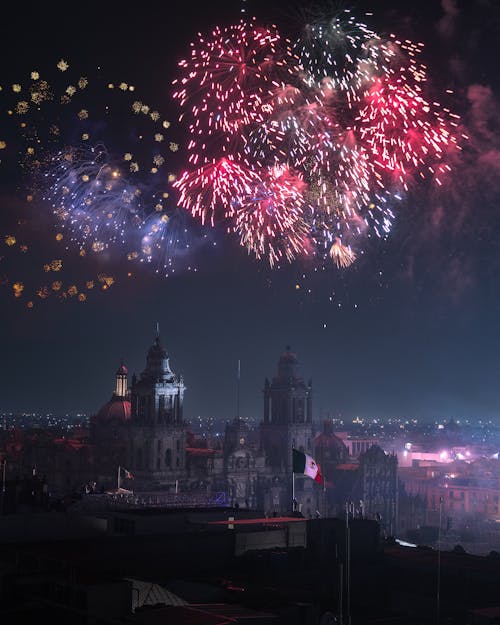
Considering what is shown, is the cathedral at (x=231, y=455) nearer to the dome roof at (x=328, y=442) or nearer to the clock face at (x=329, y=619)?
the dome roof at (x=328, y=442)

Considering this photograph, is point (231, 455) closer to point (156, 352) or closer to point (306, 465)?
point (156, 352)

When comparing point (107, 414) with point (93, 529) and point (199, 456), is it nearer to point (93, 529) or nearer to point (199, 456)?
point (199, 456)

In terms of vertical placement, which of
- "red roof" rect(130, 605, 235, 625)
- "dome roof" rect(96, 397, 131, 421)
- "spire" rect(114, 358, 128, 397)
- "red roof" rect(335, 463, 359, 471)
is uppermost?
"spire" rect(114, 358, 128, 397)

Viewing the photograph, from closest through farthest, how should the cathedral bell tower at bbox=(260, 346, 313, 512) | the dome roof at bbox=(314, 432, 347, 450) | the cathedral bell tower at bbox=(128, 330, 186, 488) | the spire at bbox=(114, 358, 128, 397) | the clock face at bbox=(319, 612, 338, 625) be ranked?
the clock face at bbox=(319, 612, 338, 625), the cathedral bell tower at bbox=(128, 330, 186, 488), the cathedral bell tower at bbox=(260, 346, 313, 512), the spire at bbox=(114, 358, 128, 397), the dome roof at bbox=(314, 432, 347, 450)

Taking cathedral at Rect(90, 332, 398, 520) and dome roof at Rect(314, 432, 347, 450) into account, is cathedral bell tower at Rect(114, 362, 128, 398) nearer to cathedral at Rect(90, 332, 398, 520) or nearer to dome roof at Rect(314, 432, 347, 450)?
cathedral at Rect(90, 332, 398, 520)

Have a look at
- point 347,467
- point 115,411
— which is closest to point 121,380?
point 115,411

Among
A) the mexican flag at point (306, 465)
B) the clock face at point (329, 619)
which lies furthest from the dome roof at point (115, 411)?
the clock face at point (329, 619)

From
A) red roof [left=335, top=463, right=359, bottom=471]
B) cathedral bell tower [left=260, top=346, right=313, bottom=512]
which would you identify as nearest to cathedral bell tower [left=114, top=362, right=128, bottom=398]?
cathedral bell tower [left=260, top=346, right=313, bottom=512]

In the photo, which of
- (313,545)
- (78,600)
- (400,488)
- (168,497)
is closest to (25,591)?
(78,600)
